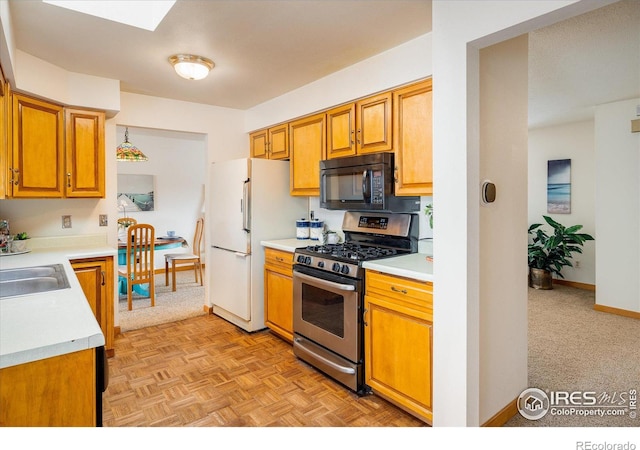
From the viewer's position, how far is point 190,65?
266 cm

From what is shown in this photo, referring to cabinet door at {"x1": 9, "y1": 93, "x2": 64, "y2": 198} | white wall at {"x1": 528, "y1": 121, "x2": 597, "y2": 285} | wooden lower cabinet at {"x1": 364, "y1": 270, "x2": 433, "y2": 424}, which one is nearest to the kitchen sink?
cabinet door at {"x1": 9, "y1": 93, "x2": 64, "y2": 198}

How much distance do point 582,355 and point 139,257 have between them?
4.56 m

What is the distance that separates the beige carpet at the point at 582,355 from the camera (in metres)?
2.19

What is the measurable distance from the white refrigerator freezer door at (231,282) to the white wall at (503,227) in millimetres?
2138

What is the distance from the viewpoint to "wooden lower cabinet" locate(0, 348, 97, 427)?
3.53 ft

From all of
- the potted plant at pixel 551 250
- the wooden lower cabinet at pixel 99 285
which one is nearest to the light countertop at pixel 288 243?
the wooden lower cabinet at pixel 99 285

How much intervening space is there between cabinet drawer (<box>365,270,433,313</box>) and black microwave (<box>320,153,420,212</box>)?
0.55 metres

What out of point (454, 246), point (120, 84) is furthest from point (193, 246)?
point (454, 246)

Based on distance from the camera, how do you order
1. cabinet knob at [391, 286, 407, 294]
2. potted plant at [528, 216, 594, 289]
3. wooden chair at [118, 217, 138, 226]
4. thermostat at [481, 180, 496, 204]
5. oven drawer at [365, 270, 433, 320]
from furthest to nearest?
wooden chair at [118, 217, 138, 226] < potted plant at [528, 216, 594, 289] < cabinet knob at [391, 286, 407, 294] < oven drawer at [365, 270, 433, 320] < thermostat at [481, 180, 496, 204]

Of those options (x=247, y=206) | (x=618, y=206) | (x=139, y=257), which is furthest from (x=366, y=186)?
(x=618, y=206)

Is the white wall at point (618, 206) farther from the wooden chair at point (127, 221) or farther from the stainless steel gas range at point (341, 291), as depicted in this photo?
the wooden chair at point (127, 221)

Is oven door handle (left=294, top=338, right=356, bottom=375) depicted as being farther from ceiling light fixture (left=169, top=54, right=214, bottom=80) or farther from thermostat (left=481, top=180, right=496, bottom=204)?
ceiling light fixture (left=169, top=54, right=214, bottom=80)

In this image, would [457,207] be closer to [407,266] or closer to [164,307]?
[407,266]

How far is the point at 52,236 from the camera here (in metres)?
3.22
